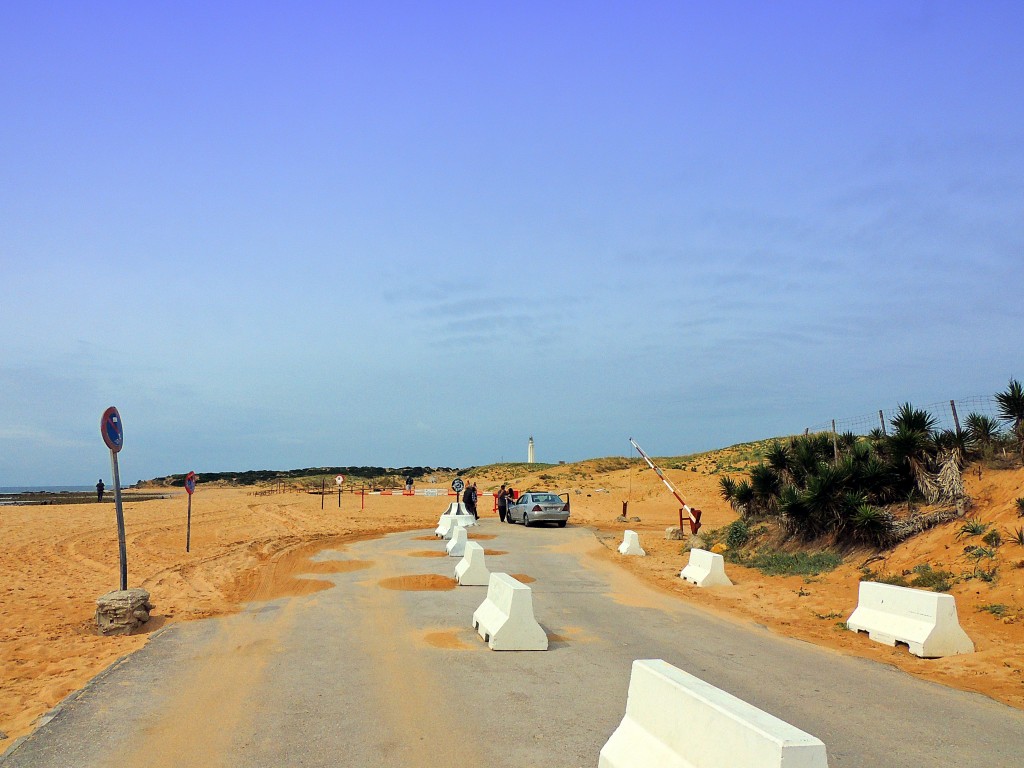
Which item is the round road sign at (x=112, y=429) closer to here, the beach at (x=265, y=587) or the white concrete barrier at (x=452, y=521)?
the beach at (x=265, y=587)

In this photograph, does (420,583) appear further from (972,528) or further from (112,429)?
(972,528)

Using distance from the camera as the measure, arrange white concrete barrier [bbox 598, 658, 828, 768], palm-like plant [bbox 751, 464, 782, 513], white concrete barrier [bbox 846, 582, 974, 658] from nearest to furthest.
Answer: white concrete barrier [bbox 598, 658, 828, 768]
white concrete barrier [bbox 846, 582, 974, 658]
palm-like plant [bbox 751, 464, 782, 513]

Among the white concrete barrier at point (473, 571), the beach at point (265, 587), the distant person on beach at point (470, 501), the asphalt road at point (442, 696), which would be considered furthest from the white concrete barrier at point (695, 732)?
the distant person on beach at point (470, 501)

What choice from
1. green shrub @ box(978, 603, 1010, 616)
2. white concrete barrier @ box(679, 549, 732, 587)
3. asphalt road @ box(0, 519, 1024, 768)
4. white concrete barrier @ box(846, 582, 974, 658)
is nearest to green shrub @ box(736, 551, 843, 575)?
white concrete barrier @ box(679, 549, 732, 587)

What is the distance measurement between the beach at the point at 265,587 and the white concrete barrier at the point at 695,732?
4914 mm

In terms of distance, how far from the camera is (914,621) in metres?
10.5

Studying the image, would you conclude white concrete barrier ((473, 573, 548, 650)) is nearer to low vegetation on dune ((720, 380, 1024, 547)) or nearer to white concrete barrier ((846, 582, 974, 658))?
white concrete barrier ((846, 582, 974, 658))

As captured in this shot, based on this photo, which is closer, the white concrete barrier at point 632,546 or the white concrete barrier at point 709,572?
the white concrete barrier at point 709,572

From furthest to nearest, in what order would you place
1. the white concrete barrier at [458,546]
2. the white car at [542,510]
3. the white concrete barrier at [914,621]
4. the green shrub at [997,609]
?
the white car at [542,510], the white concrete barrier at [458,546], the green shrub at [997,609], the white concrete barrier at [914,621]

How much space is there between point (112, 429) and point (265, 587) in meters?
4.48

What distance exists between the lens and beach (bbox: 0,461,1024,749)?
920 cm

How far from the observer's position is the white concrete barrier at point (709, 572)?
55.3 ft

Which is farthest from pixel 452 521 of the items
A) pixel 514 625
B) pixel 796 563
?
pixel 514 625

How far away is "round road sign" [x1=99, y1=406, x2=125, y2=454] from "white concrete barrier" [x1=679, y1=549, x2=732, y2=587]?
11.8 m
